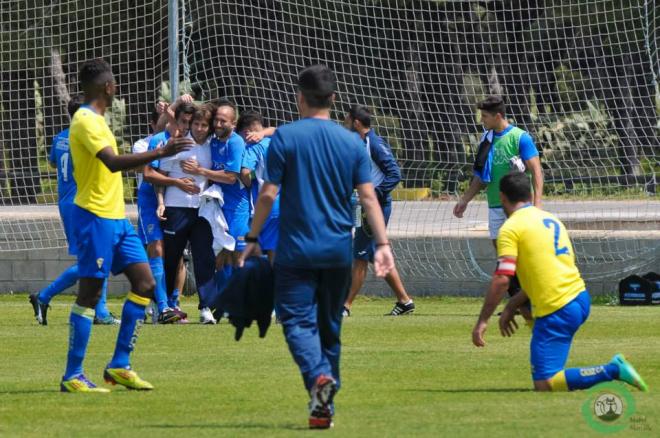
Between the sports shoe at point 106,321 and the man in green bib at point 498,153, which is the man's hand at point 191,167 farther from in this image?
the man in green bib at point 498,153

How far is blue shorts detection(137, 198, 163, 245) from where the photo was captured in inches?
556

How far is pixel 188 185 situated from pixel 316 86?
6305 millimetres

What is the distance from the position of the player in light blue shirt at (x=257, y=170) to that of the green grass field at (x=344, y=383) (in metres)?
1.01

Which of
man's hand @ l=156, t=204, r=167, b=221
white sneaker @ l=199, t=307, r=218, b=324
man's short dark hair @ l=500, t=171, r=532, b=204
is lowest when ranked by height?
white sneaker @ l=199, t=307, r=218, b=324

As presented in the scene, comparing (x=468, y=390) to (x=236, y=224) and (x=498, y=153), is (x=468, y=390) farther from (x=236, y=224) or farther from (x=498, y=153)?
(x=236, y=224)

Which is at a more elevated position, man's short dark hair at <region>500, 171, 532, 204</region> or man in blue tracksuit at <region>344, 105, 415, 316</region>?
man's short dark hair at <region>500, 171, 532, 204</region>

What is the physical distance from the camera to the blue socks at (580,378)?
8.45 metres

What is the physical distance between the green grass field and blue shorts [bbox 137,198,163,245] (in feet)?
3.16

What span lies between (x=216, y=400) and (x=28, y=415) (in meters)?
1.10

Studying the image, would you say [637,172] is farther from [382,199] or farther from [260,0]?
[382,199]

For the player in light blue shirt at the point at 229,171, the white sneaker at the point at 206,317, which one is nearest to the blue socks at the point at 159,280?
the white sneaker at the point at 206,317

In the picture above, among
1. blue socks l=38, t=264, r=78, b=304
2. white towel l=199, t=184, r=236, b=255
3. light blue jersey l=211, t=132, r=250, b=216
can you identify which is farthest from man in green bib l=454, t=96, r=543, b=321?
blue socks l=38, t=264, r=78, b=304

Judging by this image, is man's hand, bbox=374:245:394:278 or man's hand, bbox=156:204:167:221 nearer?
man's hand, bbox=374:245:394:278

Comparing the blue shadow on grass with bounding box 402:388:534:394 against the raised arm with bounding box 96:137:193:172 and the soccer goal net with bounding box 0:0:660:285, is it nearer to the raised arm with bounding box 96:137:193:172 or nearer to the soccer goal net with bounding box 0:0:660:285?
the raised arm with bounding box 96:137:193:172
